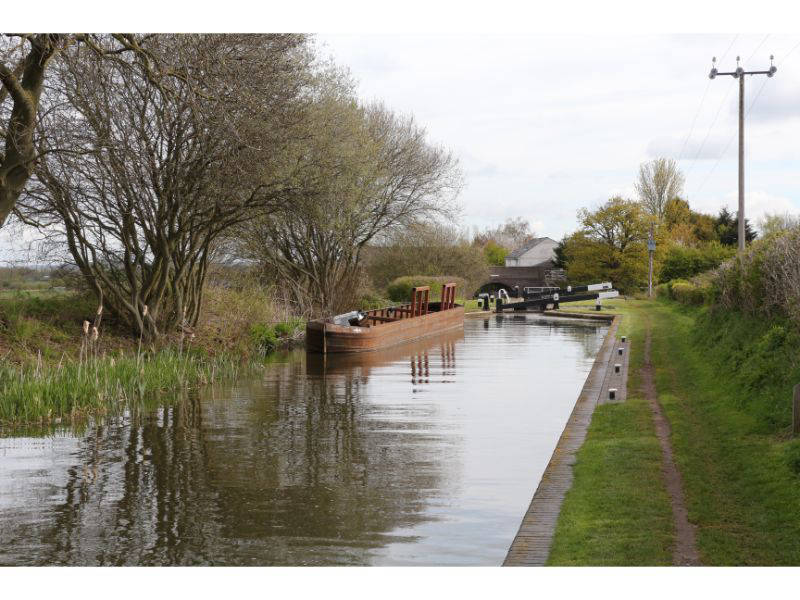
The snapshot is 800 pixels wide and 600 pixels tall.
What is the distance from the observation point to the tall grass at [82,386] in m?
13.4

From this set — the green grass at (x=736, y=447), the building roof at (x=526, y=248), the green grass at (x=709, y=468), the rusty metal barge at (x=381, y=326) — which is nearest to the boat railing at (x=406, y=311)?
the rusty metal barge at (x=381, y=326)

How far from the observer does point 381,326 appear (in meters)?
27.0

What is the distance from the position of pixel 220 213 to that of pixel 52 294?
14.4 ft

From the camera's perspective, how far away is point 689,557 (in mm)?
6590

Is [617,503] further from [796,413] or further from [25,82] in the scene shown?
[25,82]

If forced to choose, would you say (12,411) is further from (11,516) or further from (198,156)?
(198,156)

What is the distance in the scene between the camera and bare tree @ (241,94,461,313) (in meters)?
Answer: 28.0

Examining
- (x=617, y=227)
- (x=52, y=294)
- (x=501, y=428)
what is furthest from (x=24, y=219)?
(x=617, y=227)

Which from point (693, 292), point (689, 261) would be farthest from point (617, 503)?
point (689, 261)

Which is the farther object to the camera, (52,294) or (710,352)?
(52,294)

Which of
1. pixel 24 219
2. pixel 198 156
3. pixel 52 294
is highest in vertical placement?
pixel 198 156

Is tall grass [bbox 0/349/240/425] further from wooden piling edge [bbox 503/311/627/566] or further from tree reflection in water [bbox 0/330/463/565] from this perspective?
wooden piling edge [bbox 503/311/627/566]

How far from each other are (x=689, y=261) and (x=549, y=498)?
4716cm

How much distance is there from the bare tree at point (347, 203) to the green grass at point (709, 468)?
1278 cm
